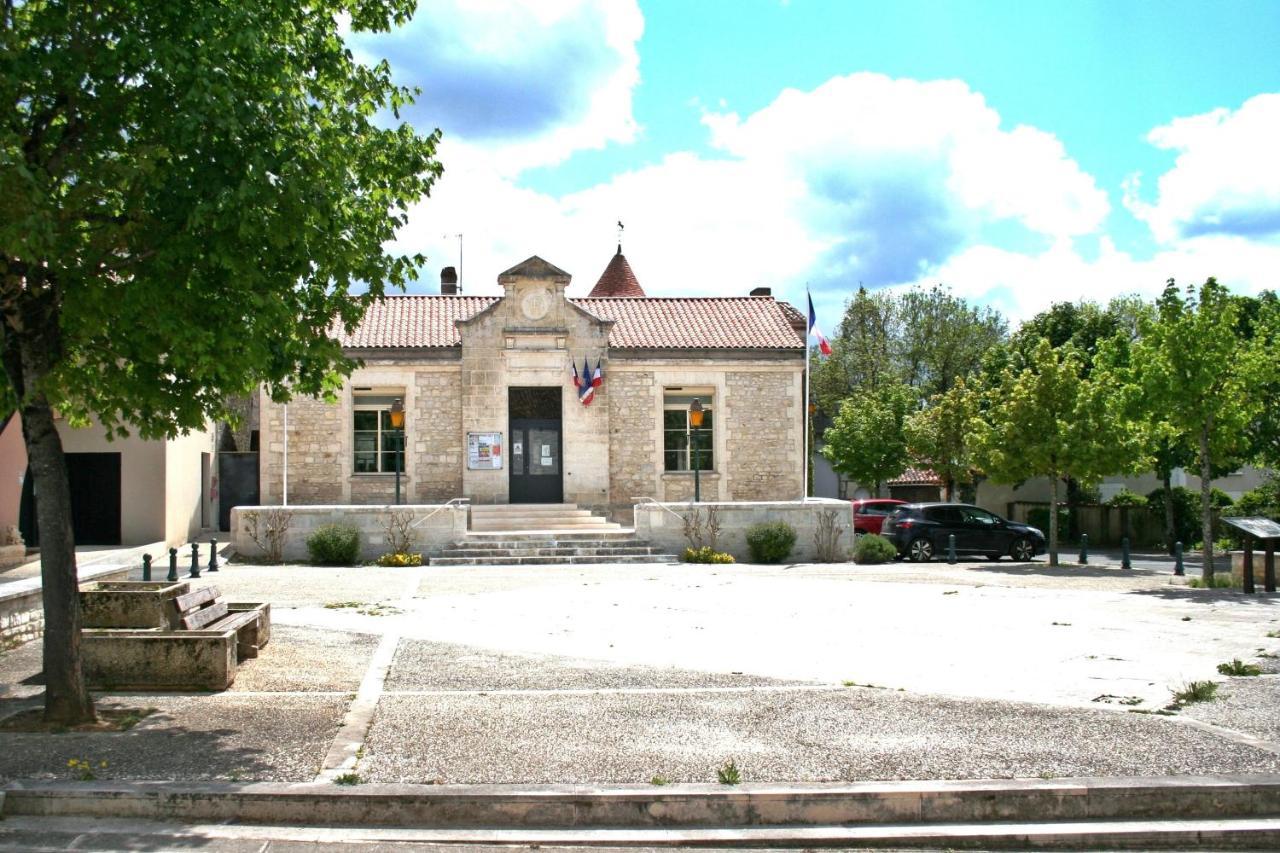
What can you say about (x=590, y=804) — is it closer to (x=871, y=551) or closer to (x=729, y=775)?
(x=729, y=775)

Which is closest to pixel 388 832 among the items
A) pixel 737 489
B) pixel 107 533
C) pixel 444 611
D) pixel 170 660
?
pixel 170 660

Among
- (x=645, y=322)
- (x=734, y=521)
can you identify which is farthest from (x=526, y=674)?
(x=645, y=322)

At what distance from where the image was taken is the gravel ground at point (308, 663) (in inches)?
340

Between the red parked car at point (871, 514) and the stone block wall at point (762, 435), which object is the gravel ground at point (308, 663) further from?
the red parked car at point (871, 514)

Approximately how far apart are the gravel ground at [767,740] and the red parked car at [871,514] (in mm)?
20830

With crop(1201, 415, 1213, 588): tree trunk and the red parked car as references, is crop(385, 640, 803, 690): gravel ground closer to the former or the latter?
crop(1201, 415, 1213, 588): tree trunk

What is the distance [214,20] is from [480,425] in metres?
19.7

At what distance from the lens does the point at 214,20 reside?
23.0 ft

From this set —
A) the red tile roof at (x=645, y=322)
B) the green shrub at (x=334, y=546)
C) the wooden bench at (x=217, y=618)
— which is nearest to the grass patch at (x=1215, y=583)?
the red tile roof at (x=645, y=322)

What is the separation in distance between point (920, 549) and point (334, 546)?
13364mm

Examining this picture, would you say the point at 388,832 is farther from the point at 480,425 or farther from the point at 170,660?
the point at 480,425

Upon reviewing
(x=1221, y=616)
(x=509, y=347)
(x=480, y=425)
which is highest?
(x=509, y=347)

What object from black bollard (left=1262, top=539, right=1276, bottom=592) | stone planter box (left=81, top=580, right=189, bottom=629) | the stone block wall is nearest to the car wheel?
the stone block wall

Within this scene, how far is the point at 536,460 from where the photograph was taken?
1061 inches
